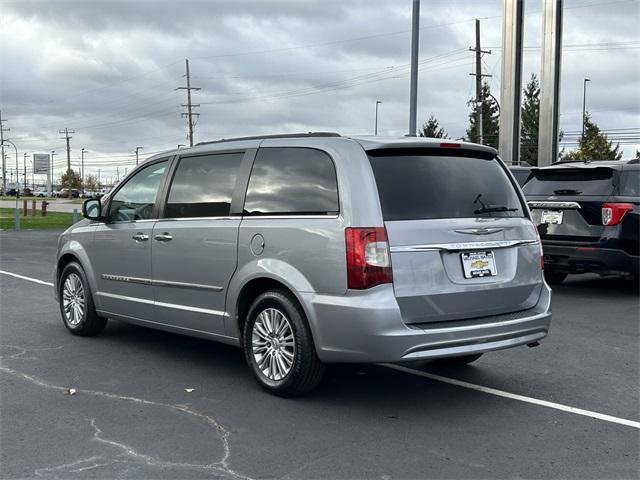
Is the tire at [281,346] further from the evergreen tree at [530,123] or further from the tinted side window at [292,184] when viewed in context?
the evergreen tree at [530,123]

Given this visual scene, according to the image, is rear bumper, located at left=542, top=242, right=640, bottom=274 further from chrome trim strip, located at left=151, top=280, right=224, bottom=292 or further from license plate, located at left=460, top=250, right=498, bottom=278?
chrome trim strip, located at left=151, top=280, right=224, bottom=292

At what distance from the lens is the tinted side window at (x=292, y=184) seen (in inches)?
199

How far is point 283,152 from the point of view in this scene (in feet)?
18.0

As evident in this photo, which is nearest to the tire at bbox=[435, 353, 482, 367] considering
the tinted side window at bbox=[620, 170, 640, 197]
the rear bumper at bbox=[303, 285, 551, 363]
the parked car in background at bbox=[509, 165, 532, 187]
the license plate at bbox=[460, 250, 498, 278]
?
the rear bumper at bbox=[303, 285, 551, 363]

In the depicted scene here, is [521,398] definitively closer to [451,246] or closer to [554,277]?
[451,246]

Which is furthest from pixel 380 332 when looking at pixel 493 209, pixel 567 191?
pixel 567 191

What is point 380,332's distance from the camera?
4609mm

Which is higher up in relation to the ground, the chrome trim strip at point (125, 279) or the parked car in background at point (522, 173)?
the parked car in background at point (522, 173)

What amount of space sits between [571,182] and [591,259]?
114 cm

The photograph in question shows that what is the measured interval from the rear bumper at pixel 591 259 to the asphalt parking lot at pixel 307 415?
2.88 metres

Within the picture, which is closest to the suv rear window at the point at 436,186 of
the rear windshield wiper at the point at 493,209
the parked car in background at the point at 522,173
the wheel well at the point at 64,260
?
the rear windshield wiper at the point at 493,209

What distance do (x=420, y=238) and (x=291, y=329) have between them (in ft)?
3.57

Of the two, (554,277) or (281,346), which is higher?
(281,346)

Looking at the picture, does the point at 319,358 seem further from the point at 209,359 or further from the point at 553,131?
the point at 553,131
